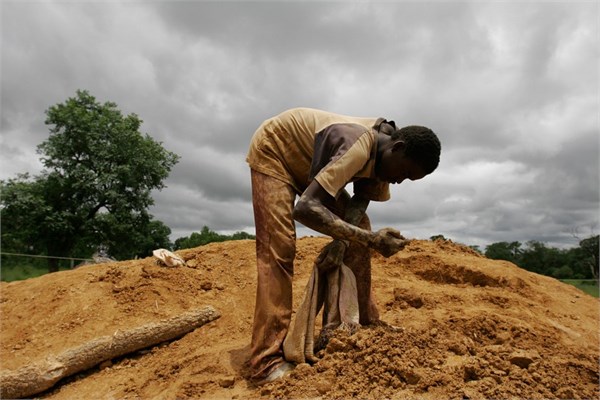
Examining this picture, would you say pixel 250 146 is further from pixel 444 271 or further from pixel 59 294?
pixel 444 271

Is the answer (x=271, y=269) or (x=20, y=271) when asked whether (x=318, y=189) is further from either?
(x=20, y=271)

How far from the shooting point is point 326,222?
7.78 ft

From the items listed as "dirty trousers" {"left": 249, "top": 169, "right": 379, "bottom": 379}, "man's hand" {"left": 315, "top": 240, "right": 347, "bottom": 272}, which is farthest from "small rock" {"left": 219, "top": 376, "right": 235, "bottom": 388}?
"man's hand" {"left": 315, "top": 240, "right": 347, "bottom": 272}

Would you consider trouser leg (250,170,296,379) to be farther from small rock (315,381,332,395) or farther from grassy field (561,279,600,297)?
grassy field (561,279,600,297)

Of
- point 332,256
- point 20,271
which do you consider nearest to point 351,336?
point 332,256

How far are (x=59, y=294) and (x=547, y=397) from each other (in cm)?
493

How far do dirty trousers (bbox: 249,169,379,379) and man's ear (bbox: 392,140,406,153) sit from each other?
59 centimetres

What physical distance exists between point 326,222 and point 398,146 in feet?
2.11

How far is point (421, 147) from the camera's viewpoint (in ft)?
8.15

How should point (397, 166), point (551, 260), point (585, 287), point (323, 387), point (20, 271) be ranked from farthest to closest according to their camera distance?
point (551, 260), point (20, 271), point (585, 287), point (397, 166), point (323, 387)

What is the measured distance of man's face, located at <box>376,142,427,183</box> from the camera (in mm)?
2537

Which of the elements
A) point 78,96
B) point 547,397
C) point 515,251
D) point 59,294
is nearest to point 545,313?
point 547,397

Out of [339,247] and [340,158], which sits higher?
[340,158]

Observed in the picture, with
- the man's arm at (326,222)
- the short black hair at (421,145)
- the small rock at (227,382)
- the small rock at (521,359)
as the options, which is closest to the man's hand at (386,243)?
the man's arm at (326,222)
